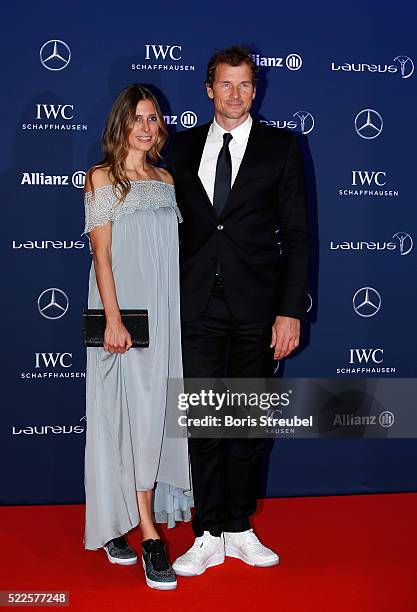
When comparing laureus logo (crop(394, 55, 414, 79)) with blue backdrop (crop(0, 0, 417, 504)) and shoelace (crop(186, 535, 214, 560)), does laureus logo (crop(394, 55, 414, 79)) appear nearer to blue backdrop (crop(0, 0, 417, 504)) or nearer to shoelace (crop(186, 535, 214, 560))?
blue backdrop (crop(0, 0, 417, 504))

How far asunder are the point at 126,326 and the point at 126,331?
0.02 m

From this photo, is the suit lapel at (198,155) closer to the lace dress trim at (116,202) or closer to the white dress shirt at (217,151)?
the white dress shirt at (217,151)

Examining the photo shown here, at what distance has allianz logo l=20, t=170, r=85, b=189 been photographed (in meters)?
3.83

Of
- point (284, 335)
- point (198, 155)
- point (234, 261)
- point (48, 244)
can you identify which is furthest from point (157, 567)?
point (48, 244)

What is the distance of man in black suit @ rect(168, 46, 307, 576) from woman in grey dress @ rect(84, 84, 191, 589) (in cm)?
9

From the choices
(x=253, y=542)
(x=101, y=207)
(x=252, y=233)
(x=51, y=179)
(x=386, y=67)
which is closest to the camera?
(x=101, y=207)

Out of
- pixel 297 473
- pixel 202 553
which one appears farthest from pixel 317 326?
pixel 202 553

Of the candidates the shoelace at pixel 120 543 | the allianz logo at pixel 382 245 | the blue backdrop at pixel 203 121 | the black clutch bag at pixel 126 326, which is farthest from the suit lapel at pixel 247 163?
the shoelace at pixel 120 543

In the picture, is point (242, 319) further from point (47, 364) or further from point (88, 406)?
point (47, 364)

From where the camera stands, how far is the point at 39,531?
11.7ft

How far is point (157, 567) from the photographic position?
2965 millimetres

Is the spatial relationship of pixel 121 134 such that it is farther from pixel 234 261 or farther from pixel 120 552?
pixel 120 552

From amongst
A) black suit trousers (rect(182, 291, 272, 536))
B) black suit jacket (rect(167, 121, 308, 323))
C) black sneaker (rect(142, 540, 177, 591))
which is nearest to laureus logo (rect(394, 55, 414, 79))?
black suit jacket (rect(167, 121, 308, 323))

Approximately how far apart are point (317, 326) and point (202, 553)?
1400mm
